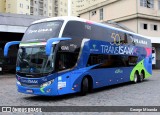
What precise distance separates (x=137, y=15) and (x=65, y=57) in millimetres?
30230

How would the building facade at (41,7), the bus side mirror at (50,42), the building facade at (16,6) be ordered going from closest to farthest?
the bus side mirror at (50,42) < the building facade at (16,6) < the building facade at (41,7)

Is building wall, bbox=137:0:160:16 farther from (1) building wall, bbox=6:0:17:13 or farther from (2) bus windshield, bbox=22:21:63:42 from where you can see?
(1) building wall, bbox=6:0:17:13

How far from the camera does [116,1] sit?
46.3 metres

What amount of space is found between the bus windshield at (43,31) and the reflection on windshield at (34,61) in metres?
0.53

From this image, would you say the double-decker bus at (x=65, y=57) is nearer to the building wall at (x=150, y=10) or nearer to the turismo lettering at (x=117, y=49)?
the turismo lettering at (x=117, y=49)

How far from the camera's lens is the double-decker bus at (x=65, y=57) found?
12.4 m

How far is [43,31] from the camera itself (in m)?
13.3

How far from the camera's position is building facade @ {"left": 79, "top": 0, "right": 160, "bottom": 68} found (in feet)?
138

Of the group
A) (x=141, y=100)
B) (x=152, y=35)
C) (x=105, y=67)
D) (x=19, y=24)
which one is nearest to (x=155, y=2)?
(x=152, y=35)

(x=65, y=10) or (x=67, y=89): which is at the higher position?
(x=65, y=10)

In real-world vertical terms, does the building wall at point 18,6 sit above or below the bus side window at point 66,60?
above

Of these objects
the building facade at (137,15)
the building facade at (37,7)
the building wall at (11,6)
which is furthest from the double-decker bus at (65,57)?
the building wall at (11,6)

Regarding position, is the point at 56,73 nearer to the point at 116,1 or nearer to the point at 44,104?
the point at 44,104

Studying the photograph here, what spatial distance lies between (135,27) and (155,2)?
570cm
